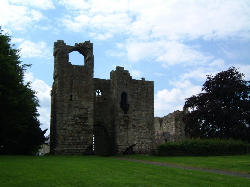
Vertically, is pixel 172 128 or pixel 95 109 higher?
pixel 95 109

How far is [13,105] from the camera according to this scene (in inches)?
999

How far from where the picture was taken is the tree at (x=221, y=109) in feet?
115

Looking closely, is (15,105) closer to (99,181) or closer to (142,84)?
(142,84)

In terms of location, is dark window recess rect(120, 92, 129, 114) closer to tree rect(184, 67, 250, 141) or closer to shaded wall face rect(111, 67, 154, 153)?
shaded wall face rect(111, 67, 154, 153)

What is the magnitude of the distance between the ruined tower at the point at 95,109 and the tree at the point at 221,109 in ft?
18.6

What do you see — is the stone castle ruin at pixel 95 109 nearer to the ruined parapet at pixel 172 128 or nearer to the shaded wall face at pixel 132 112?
the shaded wall face at pixel 132 112

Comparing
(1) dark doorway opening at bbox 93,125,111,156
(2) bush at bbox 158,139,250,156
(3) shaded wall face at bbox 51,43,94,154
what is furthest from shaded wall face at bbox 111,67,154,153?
(2) bush at bbox 158,139,250,156

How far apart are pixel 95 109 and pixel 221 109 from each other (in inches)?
474

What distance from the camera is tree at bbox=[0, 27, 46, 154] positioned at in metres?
24.9

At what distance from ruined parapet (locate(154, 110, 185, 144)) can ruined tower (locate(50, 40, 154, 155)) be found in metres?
7.39

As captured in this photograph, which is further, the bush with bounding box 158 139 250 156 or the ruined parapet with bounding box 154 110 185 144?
the ruined parapet with bounding box 154 110 185 144

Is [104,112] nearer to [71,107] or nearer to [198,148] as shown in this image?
[71,107]

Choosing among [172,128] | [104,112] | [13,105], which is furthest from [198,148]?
[13,105]

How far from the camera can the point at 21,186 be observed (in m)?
9.98
